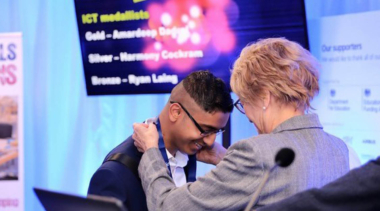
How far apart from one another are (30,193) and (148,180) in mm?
3408

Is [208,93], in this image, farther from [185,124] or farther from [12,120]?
[12,120]

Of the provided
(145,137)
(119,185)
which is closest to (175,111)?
(145,137)

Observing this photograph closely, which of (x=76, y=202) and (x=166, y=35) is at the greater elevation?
(x=166, y=35)

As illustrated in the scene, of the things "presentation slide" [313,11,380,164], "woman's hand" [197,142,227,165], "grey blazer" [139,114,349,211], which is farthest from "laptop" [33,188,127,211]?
"presentation slide" [313,11,380,164]

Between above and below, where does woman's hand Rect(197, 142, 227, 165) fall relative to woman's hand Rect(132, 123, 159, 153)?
below

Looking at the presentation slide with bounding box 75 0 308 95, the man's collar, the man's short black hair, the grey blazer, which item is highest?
the presentation slide with bounding box 75 0 308 95

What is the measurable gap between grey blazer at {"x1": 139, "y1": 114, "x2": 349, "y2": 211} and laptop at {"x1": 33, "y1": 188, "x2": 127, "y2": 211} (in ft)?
1.71

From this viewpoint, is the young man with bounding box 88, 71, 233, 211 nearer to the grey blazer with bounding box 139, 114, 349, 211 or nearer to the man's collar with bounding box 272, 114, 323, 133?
the grey blazer with bounding box 139, 114, 349, 211

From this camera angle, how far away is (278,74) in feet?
6.51

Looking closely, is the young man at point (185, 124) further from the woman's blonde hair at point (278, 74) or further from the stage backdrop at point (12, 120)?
the stage backdrop at point (12, 120)

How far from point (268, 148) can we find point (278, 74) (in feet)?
0.92

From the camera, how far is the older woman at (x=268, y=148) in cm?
186

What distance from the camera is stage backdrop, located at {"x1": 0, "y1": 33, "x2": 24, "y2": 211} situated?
174 inches

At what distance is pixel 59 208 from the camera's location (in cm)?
156
